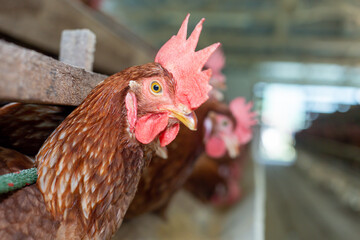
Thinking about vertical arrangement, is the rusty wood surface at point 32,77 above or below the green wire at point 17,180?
above

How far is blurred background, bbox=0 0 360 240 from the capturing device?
136cm

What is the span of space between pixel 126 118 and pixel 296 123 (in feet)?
53.6

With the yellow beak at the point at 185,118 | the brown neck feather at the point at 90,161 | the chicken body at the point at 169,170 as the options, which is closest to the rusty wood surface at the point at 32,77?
the brown neck feather at the point at 90,161

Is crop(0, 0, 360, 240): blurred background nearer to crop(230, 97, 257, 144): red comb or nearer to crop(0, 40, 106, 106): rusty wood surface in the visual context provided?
crop(230, 97, 257, 144): red comb

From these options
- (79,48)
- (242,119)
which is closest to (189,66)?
(79,48)

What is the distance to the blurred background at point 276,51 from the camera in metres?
1.36

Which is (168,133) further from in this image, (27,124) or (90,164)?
(27,124)

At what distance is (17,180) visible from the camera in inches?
18.8

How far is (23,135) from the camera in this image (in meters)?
0.62

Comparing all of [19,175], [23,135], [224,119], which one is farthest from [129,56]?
[19,175]

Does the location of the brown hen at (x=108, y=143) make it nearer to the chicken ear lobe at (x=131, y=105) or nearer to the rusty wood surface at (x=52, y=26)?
the chicken ear lobe at (x=131, y=105)

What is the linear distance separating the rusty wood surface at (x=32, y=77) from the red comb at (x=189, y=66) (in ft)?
0.65

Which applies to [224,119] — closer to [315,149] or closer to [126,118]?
[126,118]

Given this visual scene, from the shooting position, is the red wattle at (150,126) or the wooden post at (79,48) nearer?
the red wattle at (150,126)
